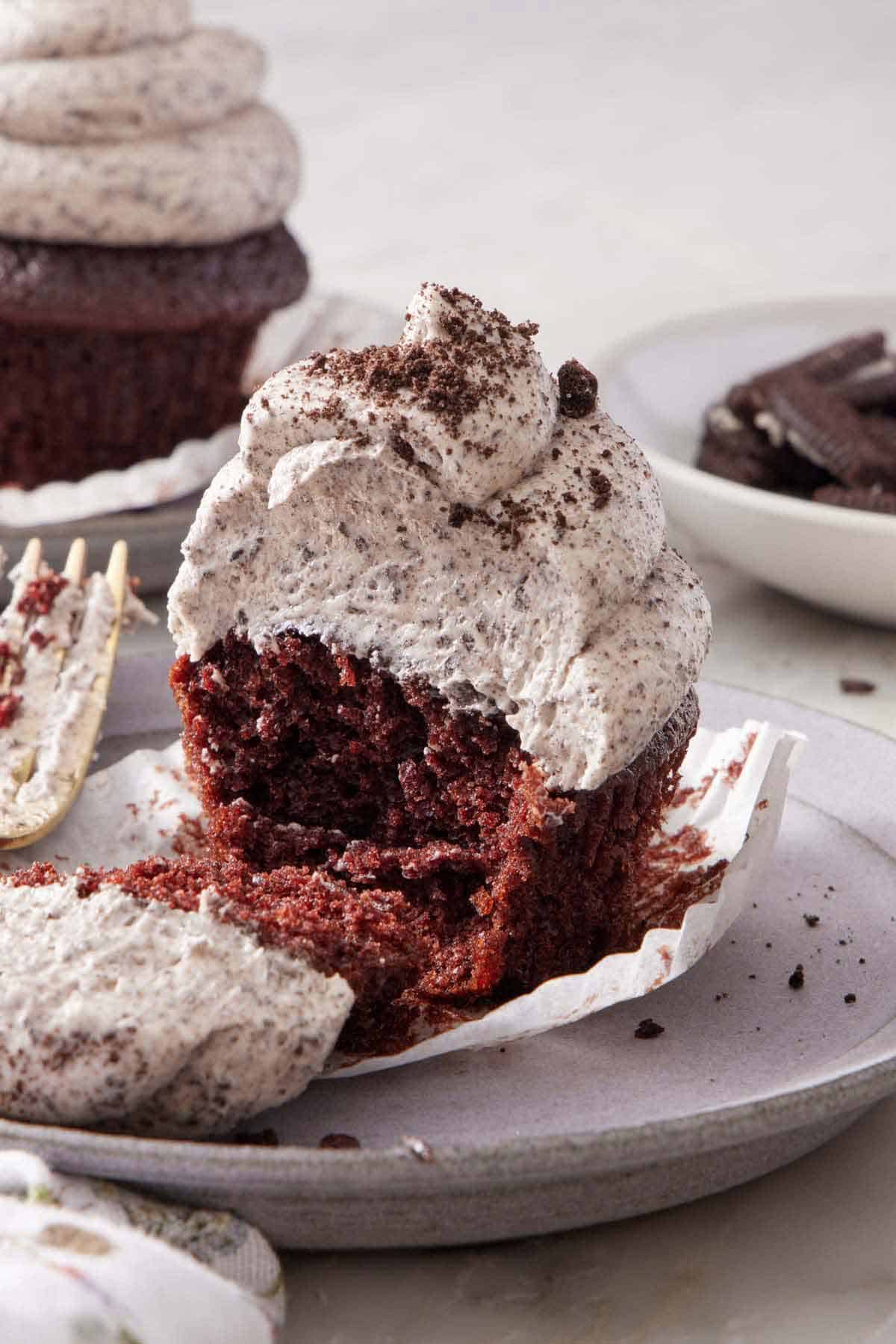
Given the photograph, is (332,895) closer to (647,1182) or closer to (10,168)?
(647,1182)

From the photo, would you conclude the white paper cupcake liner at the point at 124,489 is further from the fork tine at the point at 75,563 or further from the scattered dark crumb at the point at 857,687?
the scattered dark crumb at the point at 857,687

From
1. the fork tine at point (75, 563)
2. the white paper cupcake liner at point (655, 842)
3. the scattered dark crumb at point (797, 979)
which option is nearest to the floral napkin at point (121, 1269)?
the white paper cupcake liner at point (655, 842)

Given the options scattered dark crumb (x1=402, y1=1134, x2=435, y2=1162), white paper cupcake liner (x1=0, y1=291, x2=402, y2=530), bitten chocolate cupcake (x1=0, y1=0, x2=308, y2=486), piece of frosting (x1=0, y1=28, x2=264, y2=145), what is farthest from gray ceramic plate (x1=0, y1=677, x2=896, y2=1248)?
piece of frosting (x1=0, y1=28, x2=264, y2=145)

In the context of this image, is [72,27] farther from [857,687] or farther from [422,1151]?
[422,1151]

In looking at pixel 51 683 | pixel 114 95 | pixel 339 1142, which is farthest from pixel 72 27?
pixel 339 1142

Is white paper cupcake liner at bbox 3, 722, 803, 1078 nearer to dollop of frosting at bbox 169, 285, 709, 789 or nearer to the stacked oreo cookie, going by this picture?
dollop of frosting at bbox 169, 285, 709, 789

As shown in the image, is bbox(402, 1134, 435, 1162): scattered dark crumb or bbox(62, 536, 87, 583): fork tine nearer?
bbox(402, 1134, 435, 1162): scattered dark crumb

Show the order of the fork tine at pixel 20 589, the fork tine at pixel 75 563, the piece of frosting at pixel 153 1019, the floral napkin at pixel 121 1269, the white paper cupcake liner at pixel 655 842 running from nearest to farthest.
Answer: the floral napkin at pixel 121 1269 → the piece of frosting at pixel 153 1019 → the white paper cupcake liner at pixel 655 842 → the fork tine at pixel 20 589 → the fork tine at pixel 75 563
